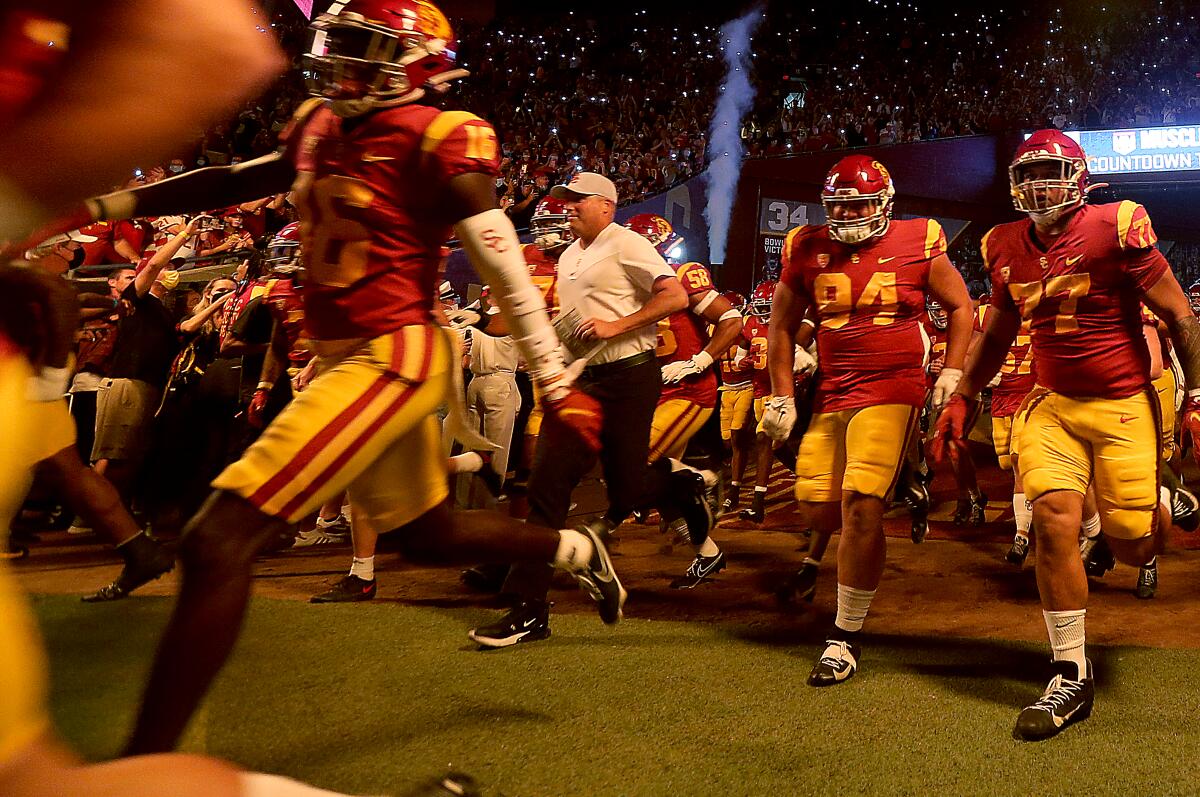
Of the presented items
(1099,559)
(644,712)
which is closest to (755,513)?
(1099,559)

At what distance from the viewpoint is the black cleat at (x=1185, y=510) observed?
5430mm

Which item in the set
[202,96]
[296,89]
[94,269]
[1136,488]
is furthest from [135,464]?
[296,89]

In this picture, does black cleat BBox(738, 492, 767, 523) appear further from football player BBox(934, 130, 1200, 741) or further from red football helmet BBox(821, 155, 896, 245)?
football player BBox(934, 130, 1200, 741)

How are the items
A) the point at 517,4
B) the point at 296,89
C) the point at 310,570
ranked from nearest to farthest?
the point at 310,570, the point at 296,89, the point at 517,4

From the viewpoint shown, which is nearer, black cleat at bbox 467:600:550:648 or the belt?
black cleat at bbox 467:600:550:648

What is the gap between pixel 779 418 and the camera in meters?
4.82

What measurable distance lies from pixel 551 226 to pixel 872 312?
2403 millimetres

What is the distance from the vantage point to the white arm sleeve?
292 cm

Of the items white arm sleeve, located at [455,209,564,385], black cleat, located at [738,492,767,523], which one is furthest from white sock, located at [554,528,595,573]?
black cleat, located at [738,492,767,523]

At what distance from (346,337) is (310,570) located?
4205 millimetres

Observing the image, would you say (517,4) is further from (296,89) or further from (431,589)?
(431,589)

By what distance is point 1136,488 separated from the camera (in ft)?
13.0

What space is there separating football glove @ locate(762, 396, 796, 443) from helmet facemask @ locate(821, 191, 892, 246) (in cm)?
79

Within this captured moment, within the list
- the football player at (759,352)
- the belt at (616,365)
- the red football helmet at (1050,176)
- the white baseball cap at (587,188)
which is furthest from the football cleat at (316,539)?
the red football helmet at (1050,176)
